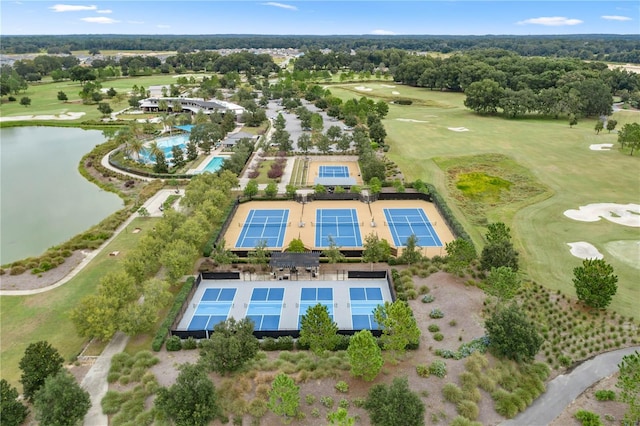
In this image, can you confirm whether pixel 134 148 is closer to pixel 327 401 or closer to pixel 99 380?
pixel 99 380

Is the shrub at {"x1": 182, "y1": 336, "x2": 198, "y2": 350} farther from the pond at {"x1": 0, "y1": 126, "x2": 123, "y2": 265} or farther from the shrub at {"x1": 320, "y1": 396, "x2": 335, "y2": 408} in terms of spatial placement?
the pond at {"x1": 0, "y1": 126, "x2": 123, "y2": 265}

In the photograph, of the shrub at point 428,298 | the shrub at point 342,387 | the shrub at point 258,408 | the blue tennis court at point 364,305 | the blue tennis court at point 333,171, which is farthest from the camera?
the blue tennis court at point 333,171

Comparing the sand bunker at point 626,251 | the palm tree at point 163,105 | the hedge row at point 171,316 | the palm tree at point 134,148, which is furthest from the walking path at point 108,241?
the palm tree at point 163,105

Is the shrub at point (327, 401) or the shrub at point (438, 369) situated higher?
the shrub at point (438, 369)

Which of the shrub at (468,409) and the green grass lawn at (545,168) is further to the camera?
the green grass lawn at (545,168)

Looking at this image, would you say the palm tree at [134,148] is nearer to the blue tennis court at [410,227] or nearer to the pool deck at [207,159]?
the pool deck at [207,159]

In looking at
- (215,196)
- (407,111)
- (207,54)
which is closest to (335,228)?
(215,196)

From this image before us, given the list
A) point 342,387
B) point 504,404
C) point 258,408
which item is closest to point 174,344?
point 258,408
